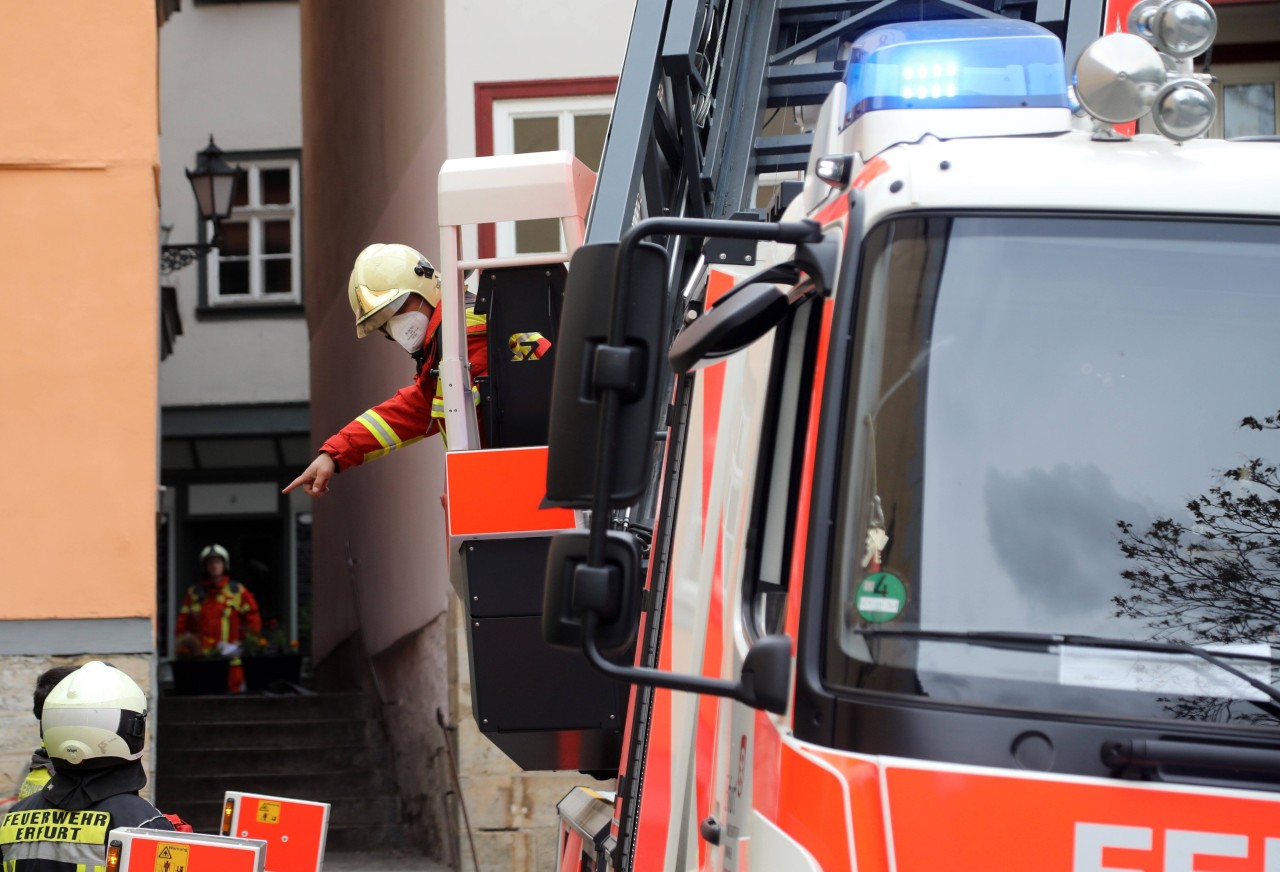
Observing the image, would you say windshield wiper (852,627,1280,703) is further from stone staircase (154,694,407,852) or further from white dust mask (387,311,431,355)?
stone staircase (154,694,407,852)

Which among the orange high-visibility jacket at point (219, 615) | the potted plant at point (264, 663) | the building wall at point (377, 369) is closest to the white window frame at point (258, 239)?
the building wall at point (377, 369)

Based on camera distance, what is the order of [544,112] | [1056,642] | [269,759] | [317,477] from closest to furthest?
[1056,642]
[317,477]
[544,112]
[269,759]

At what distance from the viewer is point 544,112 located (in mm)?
9656

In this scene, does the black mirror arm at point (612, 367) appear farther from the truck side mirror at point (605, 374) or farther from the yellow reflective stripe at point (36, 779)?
the yellow reflective stripe at point (36, 779)

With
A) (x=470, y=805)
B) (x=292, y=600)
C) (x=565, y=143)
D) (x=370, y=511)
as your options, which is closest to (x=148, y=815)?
(x=470, y=805)

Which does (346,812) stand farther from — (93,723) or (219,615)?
(93,723)

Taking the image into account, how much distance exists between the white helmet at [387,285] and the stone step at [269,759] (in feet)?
25.7

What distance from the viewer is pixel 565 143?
9695 millimetres

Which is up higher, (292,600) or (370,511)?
(370,511)

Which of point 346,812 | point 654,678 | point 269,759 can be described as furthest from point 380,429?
point 269,759

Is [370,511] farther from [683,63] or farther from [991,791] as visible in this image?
[991,791]

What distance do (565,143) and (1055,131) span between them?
22.7 ft

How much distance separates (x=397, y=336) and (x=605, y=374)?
278 cm

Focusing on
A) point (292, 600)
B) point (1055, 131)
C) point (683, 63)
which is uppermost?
point (683, 63)
